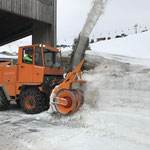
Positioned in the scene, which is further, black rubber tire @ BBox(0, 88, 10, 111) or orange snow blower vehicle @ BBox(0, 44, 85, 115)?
black rubber tire @ BBox(0, 88, 10, 111)

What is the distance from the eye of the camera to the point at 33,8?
9117 millimetres

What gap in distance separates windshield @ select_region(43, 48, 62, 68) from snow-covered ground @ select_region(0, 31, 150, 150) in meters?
1.39

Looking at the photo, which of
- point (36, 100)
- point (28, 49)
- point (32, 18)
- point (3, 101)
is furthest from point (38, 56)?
point (32, 18)

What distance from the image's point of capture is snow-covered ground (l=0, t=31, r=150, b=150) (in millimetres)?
3416

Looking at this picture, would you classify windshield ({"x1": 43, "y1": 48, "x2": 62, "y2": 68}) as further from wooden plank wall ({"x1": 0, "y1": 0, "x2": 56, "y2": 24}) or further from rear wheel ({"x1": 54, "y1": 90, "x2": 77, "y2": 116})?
wooden plank wall ({"x1": 0, "y1": 0, "x2": 56, "y2": 24})

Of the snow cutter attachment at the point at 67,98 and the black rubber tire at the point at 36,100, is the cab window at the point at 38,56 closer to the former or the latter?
the black rubber tire at the point at 36,100

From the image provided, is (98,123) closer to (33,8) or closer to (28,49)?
(28,49)

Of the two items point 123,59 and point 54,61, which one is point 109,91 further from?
point 123,59

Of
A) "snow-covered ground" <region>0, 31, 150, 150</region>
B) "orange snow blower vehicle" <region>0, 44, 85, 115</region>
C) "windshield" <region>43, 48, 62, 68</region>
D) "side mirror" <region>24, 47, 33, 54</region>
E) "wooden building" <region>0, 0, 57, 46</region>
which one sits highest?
"wooden building" <region>0, 0, 57, 46</region>

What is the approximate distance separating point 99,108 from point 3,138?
8.41 feet

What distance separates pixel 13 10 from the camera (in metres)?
8.33

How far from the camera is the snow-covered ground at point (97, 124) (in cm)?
342

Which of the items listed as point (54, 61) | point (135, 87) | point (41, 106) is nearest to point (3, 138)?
point (41, 106)

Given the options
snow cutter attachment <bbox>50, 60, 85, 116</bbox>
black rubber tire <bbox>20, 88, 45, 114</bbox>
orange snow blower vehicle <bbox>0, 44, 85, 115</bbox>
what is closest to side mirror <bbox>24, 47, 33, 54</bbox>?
orange snow blower vehicle <bbox>0, 44, 85, 115</bbox>
